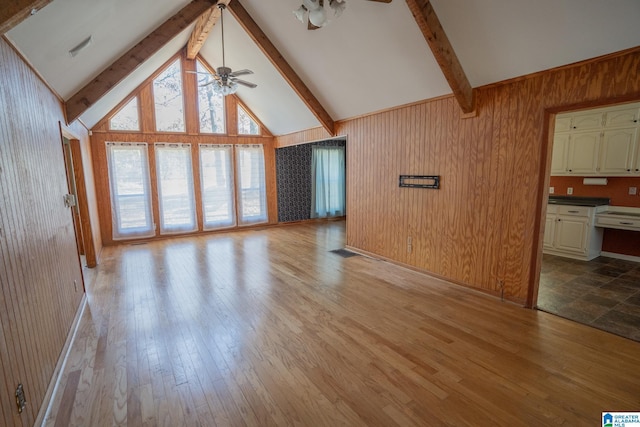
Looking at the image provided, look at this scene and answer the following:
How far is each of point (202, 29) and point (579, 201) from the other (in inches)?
268

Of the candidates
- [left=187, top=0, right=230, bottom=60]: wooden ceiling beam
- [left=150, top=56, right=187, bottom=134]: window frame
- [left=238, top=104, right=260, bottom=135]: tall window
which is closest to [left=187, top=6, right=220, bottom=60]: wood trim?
[left=187, top=0, right=230, bottom=60]: wooden ceiling beam

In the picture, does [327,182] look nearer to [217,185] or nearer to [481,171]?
[217,185]

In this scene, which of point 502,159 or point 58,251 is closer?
point 58,251

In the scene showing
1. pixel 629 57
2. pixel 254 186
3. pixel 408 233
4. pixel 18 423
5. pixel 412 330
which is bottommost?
pixel 412 330

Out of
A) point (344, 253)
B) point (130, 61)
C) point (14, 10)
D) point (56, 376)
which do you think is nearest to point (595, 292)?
point (344, 253)

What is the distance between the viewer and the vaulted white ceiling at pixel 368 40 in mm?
2320

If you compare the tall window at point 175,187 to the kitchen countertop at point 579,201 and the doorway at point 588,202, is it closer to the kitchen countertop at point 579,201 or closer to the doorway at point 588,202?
the doorway at point 588,202

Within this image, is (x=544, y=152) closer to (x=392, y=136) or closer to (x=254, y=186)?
(x=392, y=136)

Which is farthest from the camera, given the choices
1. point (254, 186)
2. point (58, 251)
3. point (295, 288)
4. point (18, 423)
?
point (254, 186)

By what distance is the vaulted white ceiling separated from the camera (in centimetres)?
232

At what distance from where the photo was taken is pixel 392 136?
4.54m

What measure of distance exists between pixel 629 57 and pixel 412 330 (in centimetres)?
283

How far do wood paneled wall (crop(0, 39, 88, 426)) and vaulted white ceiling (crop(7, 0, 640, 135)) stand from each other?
1.43ft

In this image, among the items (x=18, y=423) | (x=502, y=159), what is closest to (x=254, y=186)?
(x=502, y=159)
